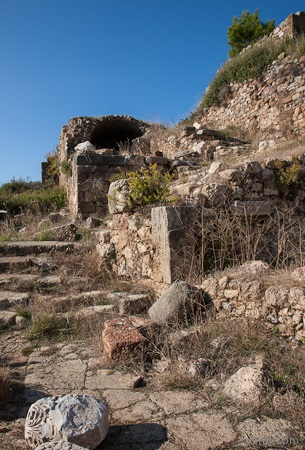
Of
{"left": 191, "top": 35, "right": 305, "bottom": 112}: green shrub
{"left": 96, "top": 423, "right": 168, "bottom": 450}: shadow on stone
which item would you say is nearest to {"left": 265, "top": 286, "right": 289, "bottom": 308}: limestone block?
{"left": 96, "top": 423, "right": 168, "bottom": 450}: shadow on stone

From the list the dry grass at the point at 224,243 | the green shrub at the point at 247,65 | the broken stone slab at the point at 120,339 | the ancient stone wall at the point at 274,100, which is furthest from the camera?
the green shrub at the point at 247,65

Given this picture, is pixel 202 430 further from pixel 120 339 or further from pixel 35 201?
pixel 35 201

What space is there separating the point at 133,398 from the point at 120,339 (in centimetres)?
62

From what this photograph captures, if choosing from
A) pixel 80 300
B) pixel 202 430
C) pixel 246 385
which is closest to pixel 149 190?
pixel 80 300

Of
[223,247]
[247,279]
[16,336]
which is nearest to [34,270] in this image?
[16,336]

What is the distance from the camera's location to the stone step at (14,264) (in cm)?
540

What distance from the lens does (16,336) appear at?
3.86 meters

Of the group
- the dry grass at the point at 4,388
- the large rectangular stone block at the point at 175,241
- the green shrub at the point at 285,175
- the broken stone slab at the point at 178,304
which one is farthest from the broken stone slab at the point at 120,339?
the green shrub at the point at 285,175

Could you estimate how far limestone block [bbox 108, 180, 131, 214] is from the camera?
212 inches

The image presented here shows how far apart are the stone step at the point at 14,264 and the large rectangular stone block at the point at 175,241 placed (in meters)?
2.26

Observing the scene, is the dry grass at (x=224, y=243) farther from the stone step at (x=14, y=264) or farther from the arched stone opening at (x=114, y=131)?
the arched stone opening at (x=114, y=131)

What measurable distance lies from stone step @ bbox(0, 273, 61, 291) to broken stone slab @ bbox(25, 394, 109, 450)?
9.38 feet

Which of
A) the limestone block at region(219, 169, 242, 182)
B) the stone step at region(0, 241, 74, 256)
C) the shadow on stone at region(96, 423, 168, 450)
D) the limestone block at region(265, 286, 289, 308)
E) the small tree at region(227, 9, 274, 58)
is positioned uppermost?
the small tree at region(227, 9, 274, 58)

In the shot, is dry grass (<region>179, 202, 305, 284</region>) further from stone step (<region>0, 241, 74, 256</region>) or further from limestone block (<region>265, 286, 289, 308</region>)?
stone step (<region>0, 241, 74, 256</region>)
